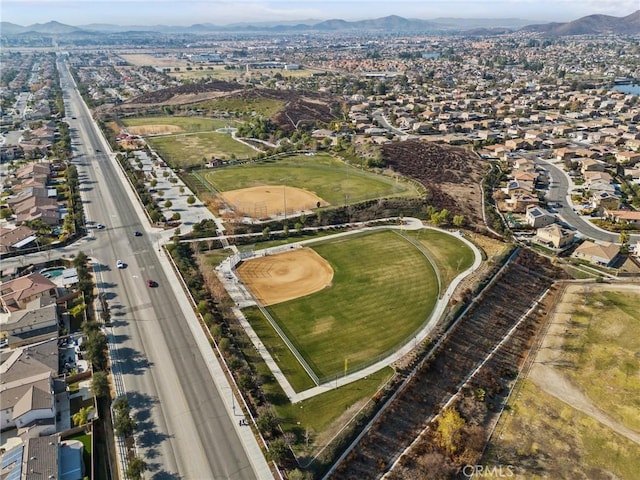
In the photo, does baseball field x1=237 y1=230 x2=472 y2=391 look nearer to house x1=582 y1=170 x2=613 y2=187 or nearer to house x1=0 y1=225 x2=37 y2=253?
house x1=0 y1=225 x2=37 y2=253

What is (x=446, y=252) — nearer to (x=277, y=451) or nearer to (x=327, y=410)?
(x=327, y=410)

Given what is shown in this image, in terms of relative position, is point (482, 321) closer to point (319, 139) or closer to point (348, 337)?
point (348, 337)

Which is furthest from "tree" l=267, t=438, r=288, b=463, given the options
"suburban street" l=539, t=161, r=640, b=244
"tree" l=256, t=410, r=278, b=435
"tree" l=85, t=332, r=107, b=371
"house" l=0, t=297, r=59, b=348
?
"suburban street" l=539, t=161, r=640, b=244

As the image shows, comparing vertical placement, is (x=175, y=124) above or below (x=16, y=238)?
above

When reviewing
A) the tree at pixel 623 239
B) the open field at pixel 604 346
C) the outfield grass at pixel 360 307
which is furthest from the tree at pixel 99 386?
the tree at pixel 623 239

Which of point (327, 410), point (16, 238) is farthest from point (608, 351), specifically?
point (16, 238)

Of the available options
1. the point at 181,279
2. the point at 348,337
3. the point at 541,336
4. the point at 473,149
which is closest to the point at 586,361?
the point at 541,336

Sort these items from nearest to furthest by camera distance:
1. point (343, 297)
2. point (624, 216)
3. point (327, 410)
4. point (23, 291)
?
point (327, 410)
point (23, 291)
point (343, 297)
point (624, 216)

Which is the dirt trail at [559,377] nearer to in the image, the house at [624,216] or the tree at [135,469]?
Answer: the house at [624,216]
